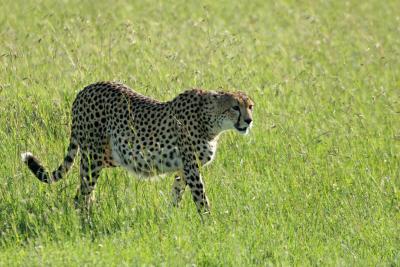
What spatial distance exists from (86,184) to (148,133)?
21.4 inches

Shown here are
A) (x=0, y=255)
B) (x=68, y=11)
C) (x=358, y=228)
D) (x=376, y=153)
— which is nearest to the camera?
(x=0, y=255)

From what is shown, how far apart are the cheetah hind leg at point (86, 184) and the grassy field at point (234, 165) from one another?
7 cm

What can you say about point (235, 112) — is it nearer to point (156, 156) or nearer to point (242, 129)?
point (242, 129)

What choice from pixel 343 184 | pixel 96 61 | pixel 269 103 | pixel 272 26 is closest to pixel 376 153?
pixel 343 184

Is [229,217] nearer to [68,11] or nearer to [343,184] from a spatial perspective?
[343,184]

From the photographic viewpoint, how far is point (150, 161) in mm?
6484

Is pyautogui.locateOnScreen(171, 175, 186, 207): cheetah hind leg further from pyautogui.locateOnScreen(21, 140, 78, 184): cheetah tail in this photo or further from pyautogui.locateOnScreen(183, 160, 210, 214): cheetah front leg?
pyautogui.locateOnScreen(21, 140, 78, 184): cheetah tail

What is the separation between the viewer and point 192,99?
6578mm

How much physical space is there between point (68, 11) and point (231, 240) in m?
7.83

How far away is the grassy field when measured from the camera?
5.55 meters

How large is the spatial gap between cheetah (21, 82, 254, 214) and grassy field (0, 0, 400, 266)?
126mm

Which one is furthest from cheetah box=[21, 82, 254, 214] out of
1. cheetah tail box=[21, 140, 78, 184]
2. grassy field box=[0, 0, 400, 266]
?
grassy field box=[0, 0, 400, 266]

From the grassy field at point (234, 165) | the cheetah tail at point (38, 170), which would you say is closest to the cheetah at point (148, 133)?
the cheetah tail at point (38, 170)

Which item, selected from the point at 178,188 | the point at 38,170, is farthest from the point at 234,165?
the point at 38,170
